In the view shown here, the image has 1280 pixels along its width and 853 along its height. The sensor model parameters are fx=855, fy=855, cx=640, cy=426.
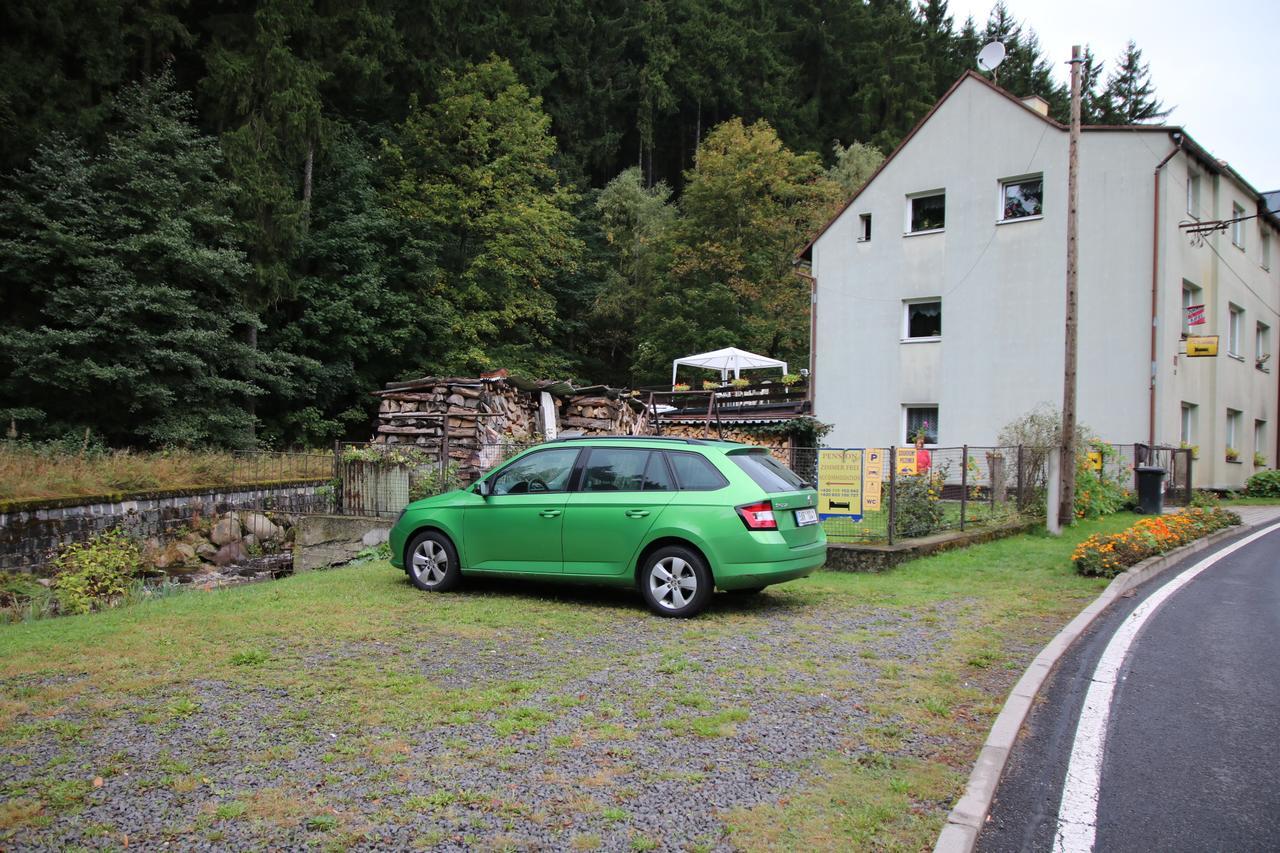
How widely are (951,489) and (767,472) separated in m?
7.38

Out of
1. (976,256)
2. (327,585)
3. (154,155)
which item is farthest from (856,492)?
(154,155)

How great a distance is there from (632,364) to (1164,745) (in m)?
40.8

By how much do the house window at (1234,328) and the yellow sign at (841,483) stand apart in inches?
803

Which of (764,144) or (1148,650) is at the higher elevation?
(764,144)

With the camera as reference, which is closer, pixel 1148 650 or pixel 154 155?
pixel 1148 650

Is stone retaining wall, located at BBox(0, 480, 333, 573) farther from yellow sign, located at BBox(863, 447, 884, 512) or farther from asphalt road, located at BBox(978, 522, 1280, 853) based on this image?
asphalt road, located at BBox(978, 522, 1280, 853)

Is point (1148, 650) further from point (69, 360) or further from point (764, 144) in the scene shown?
point (764, 144)

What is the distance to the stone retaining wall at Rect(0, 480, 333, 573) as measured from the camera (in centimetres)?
1172

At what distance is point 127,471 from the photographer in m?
14.4

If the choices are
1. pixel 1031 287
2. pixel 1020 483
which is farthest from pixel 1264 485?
pixel 1020 483

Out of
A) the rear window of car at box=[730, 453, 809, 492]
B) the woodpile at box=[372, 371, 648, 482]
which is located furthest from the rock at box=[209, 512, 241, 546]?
the rear window of car at box=[730, 453, 809, 492]

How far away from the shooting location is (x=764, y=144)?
40.9 metres

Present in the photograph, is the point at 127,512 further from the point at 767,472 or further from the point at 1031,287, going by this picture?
the point at 1031,287

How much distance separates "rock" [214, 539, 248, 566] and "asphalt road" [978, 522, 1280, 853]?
13782 mm
